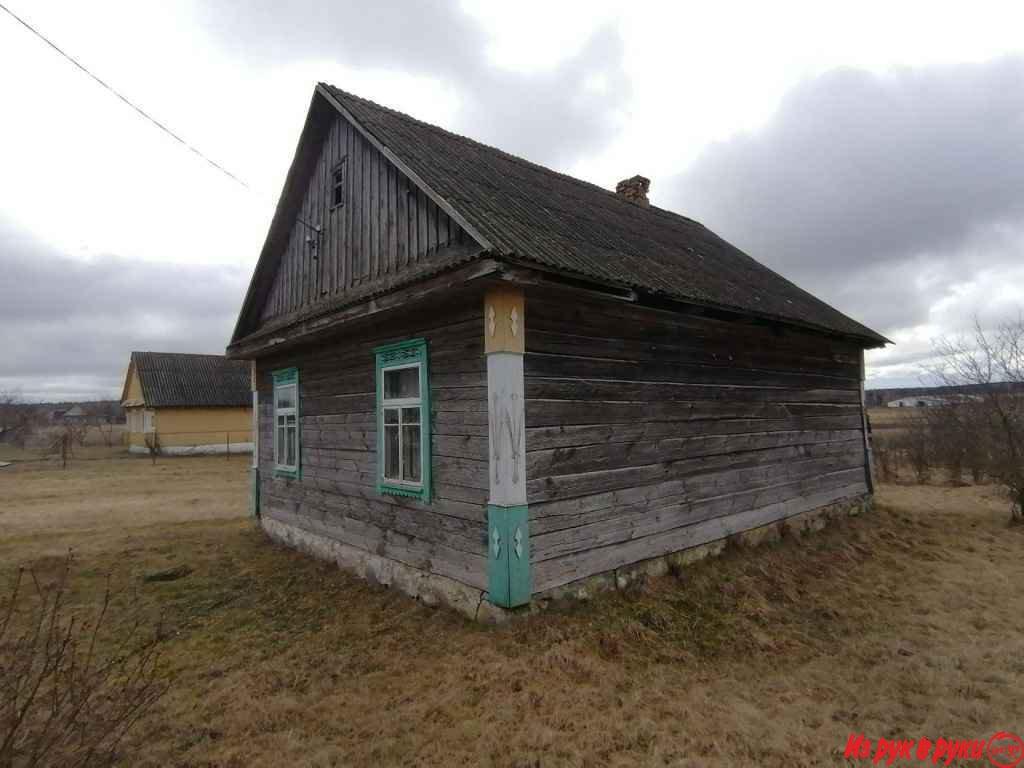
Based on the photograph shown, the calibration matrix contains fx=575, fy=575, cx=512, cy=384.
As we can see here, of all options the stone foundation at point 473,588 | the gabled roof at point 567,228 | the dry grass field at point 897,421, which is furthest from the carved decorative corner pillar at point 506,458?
the dry grass field at point 897,421

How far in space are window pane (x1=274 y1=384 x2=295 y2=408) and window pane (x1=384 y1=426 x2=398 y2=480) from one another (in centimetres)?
305

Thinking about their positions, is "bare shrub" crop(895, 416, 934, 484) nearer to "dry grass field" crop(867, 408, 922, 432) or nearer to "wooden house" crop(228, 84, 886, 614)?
"dry grass field" crop(867, 408, 922, 432)

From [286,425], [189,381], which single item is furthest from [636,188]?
Answer: [189,381]

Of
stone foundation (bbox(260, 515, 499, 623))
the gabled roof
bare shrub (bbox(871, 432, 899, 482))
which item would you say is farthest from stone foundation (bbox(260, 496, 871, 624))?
bare shrub (bbox(871, 432, 899, 482))

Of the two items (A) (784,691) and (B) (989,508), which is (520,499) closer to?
(A) (784,691)

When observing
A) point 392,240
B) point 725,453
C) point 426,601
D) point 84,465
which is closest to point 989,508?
point 725,453

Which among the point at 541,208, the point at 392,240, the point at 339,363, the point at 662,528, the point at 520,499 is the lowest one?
the point at 662,528

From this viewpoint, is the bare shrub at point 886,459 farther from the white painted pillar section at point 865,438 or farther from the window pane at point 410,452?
the window pane at point 410,452

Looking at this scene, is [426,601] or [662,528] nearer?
[426,601]

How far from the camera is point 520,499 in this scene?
508 cm

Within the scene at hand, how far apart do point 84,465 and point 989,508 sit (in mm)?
Result: 29301

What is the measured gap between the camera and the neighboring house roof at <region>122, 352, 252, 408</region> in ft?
93.5

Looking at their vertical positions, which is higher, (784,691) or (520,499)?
(520,499)

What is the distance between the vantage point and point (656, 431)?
6.48 metres
